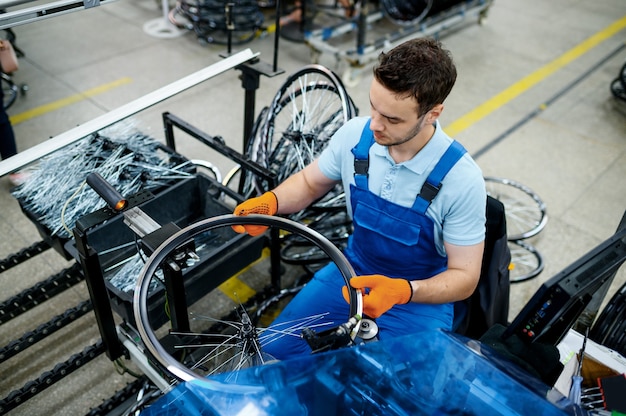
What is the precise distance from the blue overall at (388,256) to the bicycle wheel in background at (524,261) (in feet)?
4.21

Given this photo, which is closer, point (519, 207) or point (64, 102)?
point (519, 207)

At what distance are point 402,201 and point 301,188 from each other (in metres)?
0.45

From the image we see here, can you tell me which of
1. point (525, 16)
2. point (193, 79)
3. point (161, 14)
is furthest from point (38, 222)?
point (525, 16)

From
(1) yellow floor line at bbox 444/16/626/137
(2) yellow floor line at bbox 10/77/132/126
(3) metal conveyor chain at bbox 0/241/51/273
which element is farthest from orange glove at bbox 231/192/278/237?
(2) yellow floor line at bbox 10/77/132/126

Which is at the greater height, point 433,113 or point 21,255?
point 433,113

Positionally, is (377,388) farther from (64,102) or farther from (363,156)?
(64,102)

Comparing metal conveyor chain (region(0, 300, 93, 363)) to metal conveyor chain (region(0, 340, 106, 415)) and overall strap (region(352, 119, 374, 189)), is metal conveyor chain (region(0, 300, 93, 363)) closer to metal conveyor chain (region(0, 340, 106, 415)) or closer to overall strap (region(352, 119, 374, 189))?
metal conveyor chain (region(0, 340, 106, 415))

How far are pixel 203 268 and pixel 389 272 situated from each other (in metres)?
0.74

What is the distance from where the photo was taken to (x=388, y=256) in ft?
6.89

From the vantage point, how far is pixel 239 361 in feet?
5.71

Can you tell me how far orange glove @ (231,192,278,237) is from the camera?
6.39 ft

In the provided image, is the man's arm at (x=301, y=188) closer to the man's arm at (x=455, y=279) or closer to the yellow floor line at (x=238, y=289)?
the man's arm at (x=455, y=279)

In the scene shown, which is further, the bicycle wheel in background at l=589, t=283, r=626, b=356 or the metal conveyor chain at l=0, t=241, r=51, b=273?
the metal conveyor chain at l=0, t=241, r=51, b=273

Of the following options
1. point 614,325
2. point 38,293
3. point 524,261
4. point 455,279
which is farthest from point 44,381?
point 524,261
